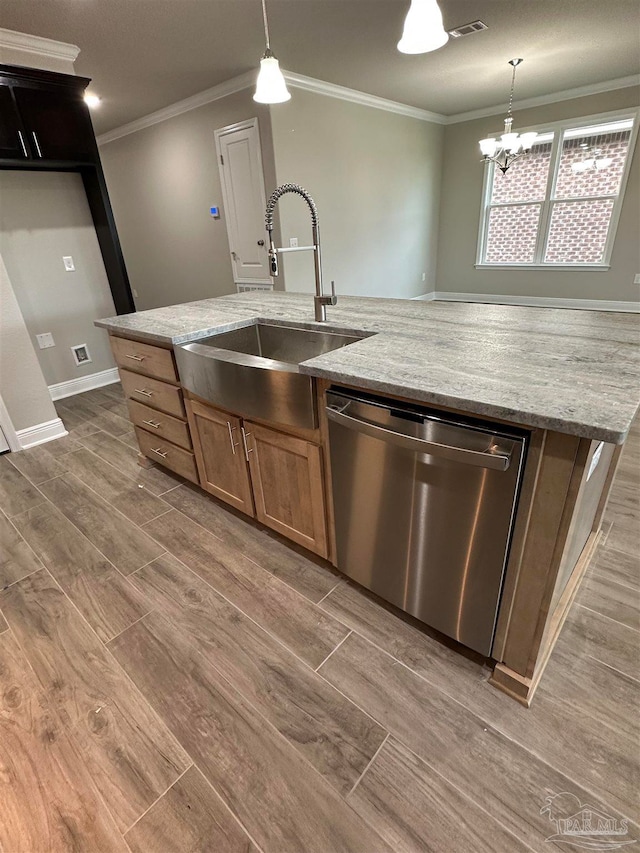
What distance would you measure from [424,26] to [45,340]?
145 inches

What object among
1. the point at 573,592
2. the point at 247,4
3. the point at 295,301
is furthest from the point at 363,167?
the point at 573,592

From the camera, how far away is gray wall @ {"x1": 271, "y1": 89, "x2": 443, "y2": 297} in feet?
13.2

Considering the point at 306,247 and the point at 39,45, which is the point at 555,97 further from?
the point at 306,247

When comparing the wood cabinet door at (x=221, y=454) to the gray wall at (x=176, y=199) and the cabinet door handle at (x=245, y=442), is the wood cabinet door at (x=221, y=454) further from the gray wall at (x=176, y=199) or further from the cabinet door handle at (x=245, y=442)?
the gray wall at (x=176, y=199)

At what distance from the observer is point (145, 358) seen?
203 centimetres

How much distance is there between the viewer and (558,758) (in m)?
1.09

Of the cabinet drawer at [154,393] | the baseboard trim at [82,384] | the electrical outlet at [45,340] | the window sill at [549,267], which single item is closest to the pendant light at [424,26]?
the cabinet drawer at [154,393]

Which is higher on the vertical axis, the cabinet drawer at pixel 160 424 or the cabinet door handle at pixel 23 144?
the cabinet door handle at pixel 23 144

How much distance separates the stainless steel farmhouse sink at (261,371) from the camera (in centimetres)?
140

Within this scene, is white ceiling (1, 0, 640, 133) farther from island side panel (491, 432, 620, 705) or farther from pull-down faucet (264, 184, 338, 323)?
island side panel (491, 432, 620, 705)

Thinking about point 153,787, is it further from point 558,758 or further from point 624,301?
point 624,301

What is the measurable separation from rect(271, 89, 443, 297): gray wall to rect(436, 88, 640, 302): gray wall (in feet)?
0.78

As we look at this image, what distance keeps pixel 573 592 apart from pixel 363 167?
489cm

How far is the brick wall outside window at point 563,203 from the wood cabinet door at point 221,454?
5916 mm
